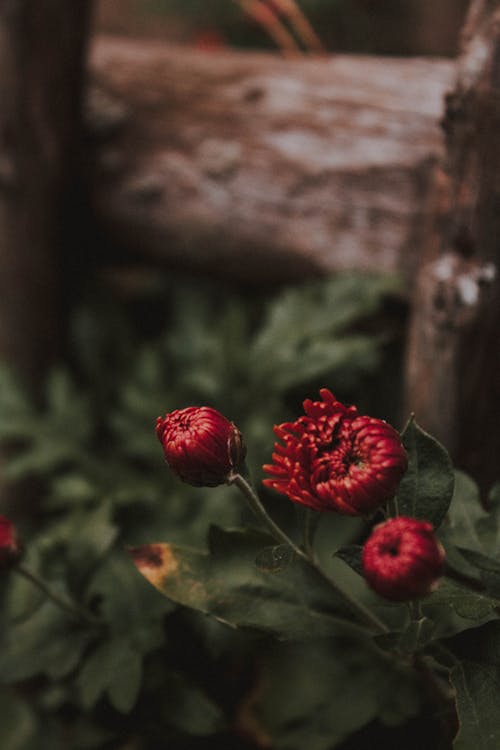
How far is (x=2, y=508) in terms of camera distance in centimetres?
196

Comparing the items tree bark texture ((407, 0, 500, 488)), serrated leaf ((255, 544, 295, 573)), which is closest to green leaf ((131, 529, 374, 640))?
serrated leaf ((255, 544, 295, 573))

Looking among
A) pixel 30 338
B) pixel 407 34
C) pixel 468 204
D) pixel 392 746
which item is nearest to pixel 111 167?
pixel 30 338

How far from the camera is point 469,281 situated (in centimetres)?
127

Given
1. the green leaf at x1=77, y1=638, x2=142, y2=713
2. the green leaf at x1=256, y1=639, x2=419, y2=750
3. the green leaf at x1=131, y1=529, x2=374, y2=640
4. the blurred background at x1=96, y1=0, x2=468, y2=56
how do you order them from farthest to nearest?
1. the blurred background at x1=96, y1=0, x2=468, y2=56
2. the green leaf at x1=256, y1=639, x2=419, y2=750
3. the green leaf at x1=77, y1=638, x2=142, y2=713
4. the green leaf at x1=131, y1=529, x2=374, y2=640

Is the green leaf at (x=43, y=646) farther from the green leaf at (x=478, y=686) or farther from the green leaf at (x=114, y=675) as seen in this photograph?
the green leaf at (x=478, y=686)

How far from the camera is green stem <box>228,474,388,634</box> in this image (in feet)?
2.81

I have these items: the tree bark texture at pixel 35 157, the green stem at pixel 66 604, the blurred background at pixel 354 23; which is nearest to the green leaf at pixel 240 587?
the green stem at pixel 66 604

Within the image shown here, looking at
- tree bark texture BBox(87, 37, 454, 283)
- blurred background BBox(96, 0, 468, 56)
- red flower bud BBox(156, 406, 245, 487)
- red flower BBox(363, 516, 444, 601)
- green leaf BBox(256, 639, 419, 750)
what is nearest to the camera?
red flower BBox(363, 516, 444, 601)

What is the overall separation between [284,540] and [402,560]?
22 centimetres

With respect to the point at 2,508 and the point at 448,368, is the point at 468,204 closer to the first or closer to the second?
the point at 448,368

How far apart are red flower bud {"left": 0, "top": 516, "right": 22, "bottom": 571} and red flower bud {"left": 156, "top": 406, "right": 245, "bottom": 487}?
33 cm

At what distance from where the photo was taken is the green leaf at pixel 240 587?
3.12ft

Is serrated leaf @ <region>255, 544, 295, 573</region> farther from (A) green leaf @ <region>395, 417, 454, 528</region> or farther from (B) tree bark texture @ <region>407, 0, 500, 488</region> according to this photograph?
(B) tree bark texture @ <region>407, 0, 500, 488</region>

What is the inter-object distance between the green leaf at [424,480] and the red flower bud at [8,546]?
49 cm
